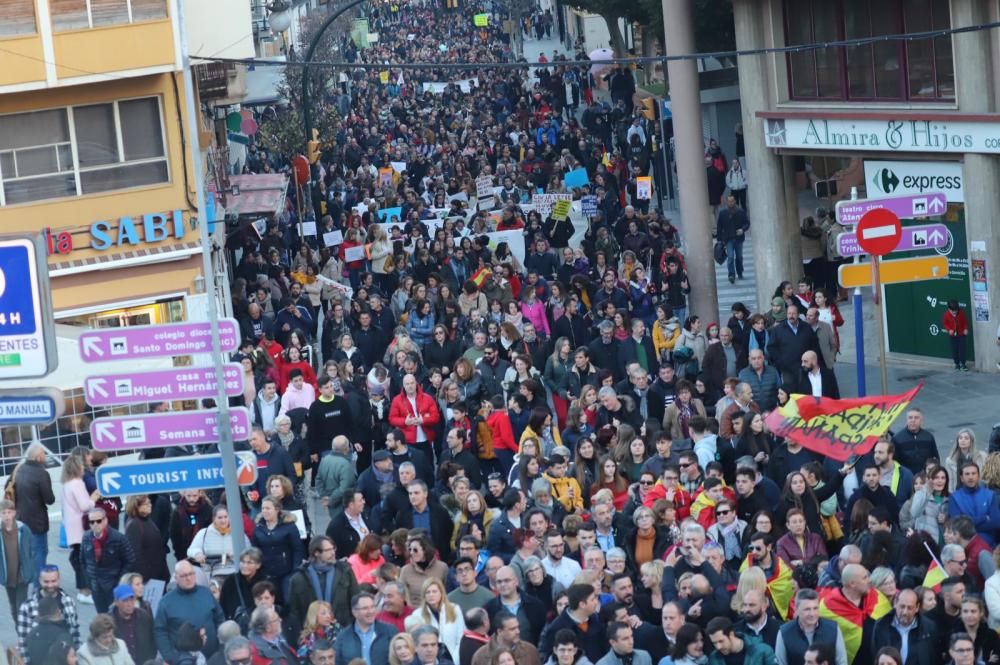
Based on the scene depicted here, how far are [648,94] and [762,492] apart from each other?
33.2 metres

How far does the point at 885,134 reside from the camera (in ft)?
83.9

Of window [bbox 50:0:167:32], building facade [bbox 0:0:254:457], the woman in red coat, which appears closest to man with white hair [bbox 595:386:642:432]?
the woman in red coat

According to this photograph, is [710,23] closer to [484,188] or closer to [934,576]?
[484,188]

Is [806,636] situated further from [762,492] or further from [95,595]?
[95,595]

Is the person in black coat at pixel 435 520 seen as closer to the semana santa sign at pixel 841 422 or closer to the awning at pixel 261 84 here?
the semana santa sign at pixel 841 422

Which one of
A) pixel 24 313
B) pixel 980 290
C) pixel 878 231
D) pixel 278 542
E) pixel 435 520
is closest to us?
pixel 24 313

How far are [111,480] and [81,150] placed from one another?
46.0 ft

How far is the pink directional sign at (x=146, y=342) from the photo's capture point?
13.6 metres

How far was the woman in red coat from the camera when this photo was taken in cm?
2472

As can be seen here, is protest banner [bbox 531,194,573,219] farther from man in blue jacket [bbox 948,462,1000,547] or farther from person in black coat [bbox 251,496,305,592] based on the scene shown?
man in blue jacket [bbox 948,462,1000,547]

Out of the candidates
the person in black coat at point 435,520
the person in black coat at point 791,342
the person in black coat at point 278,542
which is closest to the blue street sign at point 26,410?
the person in black coat at point 278,542

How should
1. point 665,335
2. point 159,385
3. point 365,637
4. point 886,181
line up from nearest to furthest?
point 365,637 → point 159,385 → point 665,335 → point 886,181

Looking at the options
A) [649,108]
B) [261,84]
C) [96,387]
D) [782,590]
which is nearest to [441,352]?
[96,387]

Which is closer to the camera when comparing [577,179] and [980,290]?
[980,290]
